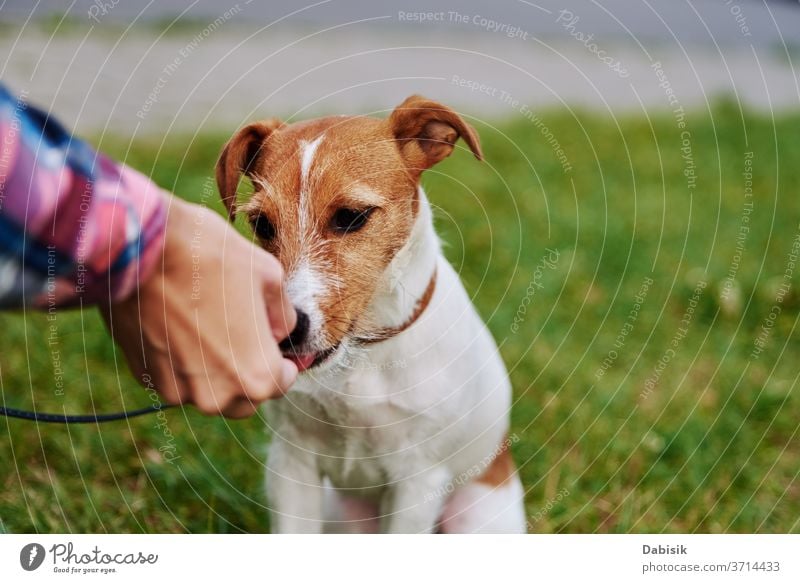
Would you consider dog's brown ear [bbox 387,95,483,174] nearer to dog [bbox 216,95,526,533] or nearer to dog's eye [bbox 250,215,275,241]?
dog [bbox 216,95,526,533]

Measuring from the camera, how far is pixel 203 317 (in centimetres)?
125

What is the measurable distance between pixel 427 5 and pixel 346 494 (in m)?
1.46

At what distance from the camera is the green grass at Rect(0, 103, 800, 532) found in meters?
2.34

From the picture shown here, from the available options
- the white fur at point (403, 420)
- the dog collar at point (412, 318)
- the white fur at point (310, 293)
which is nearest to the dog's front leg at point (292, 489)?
the white fur at point (403, 420)

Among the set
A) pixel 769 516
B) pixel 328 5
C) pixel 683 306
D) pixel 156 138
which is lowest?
pixel 769 516

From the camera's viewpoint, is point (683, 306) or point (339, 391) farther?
point (683, 306)

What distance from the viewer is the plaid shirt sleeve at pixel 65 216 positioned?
109 cm

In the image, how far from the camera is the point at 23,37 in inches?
102

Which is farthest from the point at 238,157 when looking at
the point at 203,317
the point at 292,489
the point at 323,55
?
the point at 323,55
